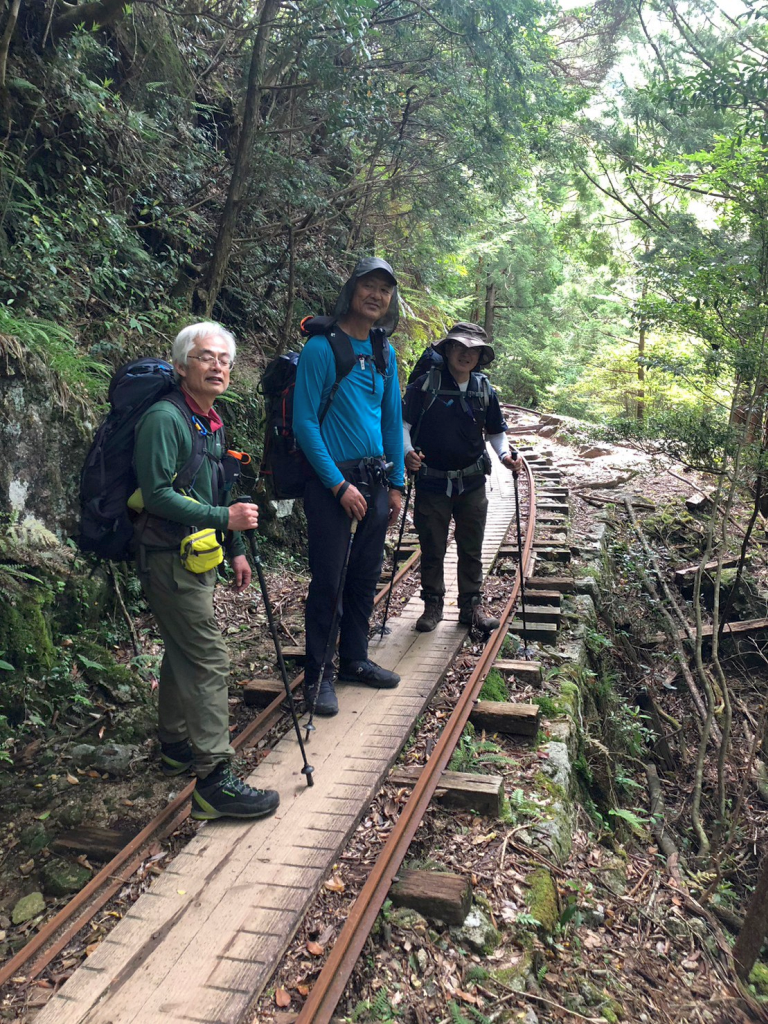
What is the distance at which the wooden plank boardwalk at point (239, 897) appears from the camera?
2428mm

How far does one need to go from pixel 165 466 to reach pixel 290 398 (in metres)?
1.41

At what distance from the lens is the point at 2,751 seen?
388 centimetres

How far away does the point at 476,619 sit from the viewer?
19.2 ft

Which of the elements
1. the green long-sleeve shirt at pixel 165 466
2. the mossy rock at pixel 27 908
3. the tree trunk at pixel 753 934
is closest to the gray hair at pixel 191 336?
the green long-sleeve shirt at pixel 165 466

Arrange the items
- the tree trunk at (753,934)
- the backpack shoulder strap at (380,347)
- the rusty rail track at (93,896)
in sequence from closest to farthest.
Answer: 1. the rusty rail track at (93,896)
2. the tree trunk at (753,934)
3. the backpack shoulder strap at (380,347)

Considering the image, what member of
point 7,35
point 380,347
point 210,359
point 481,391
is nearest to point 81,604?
point 210,359

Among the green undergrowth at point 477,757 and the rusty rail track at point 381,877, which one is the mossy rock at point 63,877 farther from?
the green undergrowth at point 477,757

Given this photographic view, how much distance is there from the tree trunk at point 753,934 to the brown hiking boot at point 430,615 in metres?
2.84

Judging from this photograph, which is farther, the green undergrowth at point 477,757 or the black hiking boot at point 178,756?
the green undergrowth at point 477,757

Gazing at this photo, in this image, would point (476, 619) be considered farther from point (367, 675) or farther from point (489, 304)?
point (489, 304)

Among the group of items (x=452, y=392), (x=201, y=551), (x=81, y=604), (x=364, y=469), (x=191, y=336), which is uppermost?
(x=191, y=336)

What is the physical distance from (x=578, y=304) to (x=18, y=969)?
27541 millimetres

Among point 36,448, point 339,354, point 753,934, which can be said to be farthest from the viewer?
point 36,448

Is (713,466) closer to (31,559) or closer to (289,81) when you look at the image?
(289,81)
